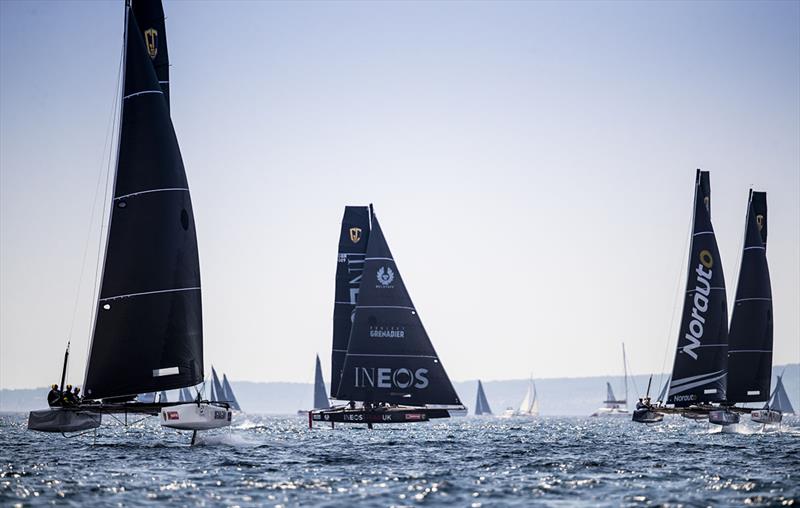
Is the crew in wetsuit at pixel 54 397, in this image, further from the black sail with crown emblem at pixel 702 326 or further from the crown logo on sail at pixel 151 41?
the black sail with crown emblem at pixel 702 326

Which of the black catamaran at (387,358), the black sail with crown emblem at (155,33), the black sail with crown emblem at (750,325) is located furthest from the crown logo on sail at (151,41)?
the black sail with crown emblem at (750,325)

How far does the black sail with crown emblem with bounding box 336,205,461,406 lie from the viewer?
60312mm

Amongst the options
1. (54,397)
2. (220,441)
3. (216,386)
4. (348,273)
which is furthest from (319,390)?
(54,397)

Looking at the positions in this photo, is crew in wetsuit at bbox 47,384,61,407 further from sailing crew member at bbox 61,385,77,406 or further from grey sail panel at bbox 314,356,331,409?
grey sail panel at bbox 314,356,331,409

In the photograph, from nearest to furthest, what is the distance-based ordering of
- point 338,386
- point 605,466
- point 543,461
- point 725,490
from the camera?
point 725,490
point 605,466
point 543,461
point 338,386

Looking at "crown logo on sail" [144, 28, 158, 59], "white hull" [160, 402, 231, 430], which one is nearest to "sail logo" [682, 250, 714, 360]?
"white hull" [160, 402, 231, 430]

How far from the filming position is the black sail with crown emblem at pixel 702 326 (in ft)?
208

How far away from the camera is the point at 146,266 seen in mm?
37000

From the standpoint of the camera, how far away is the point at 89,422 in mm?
37688

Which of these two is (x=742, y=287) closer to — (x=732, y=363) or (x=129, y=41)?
(x=732, y=363)

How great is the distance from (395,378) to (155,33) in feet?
90.0

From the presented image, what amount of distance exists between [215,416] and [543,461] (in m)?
12.1

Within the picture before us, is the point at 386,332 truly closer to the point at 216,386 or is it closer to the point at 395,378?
the point at 395,378

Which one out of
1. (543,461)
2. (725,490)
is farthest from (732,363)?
(725,490)
